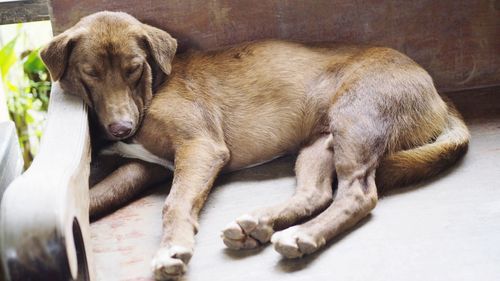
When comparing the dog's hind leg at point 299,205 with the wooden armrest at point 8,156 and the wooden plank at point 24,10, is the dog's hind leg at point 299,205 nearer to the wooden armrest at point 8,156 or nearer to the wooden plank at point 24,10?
the wooden armrest at point 8,156

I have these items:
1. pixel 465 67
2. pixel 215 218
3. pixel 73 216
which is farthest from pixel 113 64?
pixel 465 67

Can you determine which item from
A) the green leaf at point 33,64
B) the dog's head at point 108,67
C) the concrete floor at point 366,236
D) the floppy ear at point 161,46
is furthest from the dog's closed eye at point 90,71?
the green leaf at point 33,64

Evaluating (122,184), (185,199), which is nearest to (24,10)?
(122,184)

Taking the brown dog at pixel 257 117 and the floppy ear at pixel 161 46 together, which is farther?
the floppy ear at pixel 161 46

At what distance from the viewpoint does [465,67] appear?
2.92 m

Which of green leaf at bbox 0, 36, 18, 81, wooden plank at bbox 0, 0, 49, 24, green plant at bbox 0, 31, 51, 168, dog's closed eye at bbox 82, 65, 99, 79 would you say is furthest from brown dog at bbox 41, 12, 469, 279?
green plant at bbox 0, 31, 51, 168

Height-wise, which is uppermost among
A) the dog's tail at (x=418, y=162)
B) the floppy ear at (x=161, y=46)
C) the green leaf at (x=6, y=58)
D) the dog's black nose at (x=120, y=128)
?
the floppy ear at (x=161, y=46)

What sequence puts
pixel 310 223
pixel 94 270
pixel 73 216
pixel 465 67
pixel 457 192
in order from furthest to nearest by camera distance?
pixel 465 67 → pixel 457 192 → pixel 310 223 → pixel 94 270 → pixel 73 216

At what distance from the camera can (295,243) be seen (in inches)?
76.2

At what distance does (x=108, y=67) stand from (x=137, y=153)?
34cm

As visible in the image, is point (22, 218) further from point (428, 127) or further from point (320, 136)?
point (428, 127)

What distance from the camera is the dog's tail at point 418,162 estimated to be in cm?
228

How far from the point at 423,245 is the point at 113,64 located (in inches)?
48.8

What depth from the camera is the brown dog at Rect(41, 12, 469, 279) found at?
2203 mm
